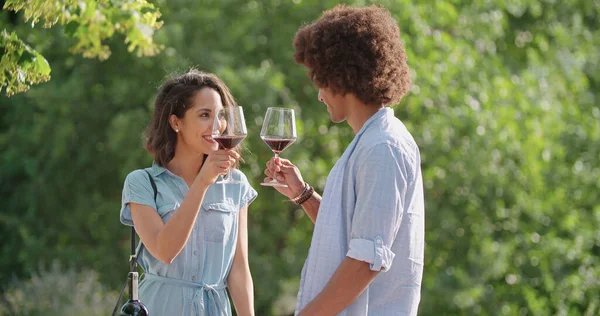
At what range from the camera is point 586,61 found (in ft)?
35.4

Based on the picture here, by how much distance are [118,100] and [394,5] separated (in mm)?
2790

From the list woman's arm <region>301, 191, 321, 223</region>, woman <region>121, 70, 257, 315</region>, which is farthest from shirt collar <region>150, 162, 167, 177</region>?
woman's arm <region>301, 191, 321, 223</region>

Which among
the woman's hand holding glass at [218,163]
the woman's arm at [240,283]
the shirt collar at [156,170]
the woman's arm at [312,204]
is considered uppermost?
the woman's hand holding glass at [218,163]

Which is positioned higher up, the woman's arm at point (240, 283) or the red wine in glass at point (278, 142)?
the red wine in glass at point (278, 142)

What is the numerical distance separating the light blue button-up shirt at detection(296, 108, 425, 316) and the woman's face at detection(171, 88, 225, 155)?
94 centimetres

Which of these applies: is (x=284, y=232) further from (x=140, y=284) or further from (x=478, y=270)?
(x=140, y=284)

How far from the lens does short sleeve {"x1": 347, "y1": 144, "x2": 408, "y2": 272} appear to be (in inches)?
105

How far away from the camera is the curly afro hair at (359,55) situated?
2809 millimetres

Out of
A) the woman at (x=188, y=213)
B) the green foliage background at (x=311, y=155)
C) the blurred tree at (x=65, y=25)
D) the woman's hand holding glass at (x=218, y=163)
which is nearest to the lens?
the woman's hand holding glass at (x=218, y=163)

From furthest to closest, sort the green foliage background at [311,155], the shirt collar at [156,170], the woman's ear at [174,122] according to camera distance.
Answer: the green foliage background at [311,155], the woman's ear at [174,122], the shirt collar at [156,170]

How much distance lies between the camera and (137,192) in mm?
3471

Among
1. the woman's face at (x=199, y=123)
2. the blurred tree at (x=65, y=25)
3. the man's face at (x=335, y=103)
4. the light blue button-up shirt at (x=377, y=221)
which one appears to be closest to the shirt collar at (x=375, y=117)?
the light blue button-up shirt at (x=377, y=221)

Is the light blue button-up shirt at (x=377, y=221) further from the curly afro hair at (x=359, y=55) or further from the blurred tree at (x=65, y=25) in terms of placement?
the blurred tree at (x=65, y=25)

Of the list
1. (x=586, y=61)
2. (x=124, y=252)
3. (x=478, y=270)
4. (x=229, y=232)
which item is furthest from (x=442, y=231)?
(x=229, y=232)
